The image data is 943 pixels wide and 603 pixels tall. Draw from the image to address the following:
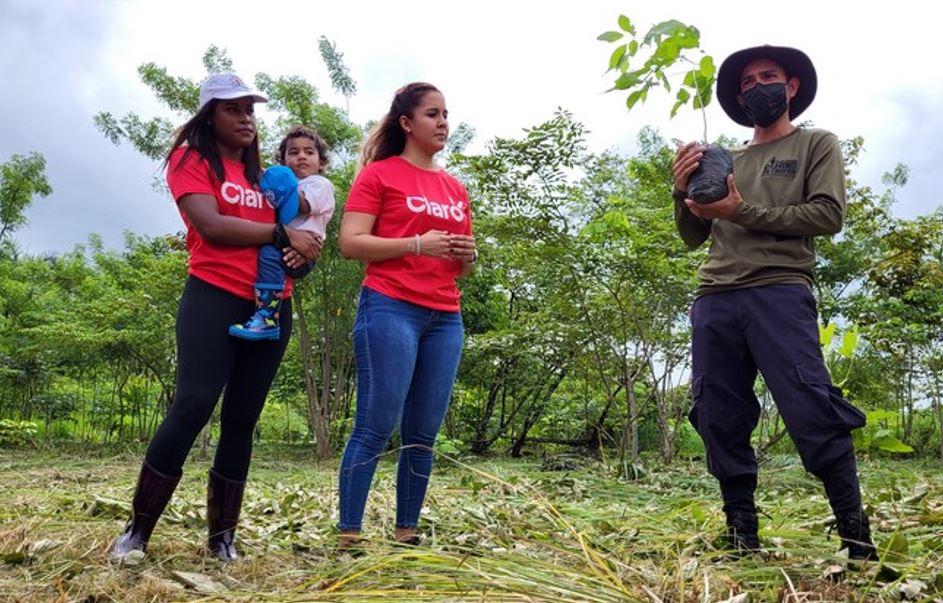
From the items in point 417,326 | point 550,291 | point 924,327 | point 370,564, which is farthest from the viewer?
point 924,327

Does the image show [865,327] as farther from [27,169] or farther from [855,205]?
[27,169]

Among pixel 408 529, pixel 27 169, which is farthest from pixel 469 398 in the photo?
pixel 27 169

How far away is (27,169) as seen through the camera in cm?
1538

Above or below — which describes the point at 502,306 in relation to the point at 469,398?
above

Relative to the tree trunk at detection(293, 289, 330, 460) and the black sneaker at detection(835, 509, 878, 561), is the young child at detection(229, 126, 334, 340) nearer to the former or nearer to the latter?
the black sneaker at detection(835, 509, 878, 561)

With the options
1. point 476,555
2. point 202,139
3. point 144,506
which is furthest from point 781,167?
point 144,506

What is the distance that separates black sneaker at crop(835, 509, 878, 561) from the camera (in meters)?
2.22

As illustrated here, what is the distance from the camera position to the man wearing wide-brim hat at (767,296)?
7.42 ft

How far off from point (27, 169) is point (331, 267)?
901 centimetres

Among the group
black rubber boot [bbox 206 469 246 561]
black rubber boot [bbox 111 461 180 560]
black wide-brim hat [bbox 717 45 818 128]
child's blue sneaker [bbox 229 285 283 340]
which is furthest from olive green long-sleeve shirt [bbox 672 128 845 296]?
black rubber boot [bbox 111 461 180 560]

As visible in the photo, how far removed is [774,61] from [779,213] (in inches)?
20.8

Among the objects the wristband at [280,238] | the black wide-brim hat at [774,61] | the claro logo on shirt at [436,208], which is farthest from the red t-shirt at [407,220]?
the black wide-brim hat at [774,61]

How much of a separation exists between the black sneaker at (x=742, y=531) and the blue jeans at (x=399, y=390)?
0.97 meters

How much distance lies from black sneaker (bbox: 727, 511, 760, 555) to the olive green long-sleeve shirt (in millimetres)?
690
